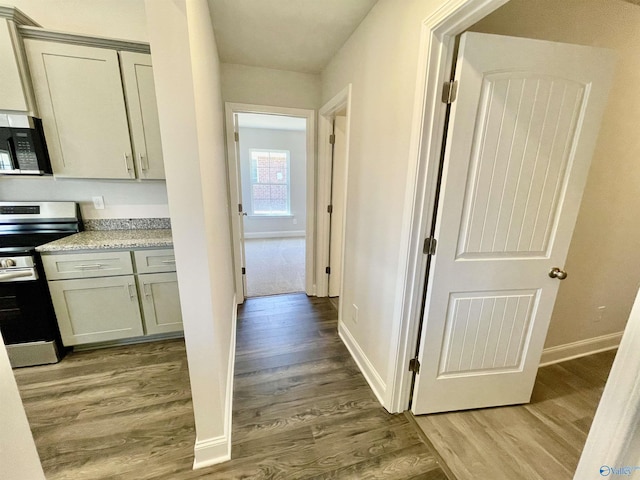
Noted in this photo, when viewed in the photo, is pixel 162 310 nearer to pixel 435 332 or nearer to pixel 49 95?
pixel 49 95

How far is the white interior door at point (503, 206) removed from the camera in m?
1.16

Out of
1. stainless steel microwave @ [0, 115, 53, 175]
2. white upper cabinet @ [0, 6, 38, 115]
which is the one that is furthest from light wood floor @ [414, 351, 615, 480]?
white upper cabinet @ [0, 6, 38, 115]

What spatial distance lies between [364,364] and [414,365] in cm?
49

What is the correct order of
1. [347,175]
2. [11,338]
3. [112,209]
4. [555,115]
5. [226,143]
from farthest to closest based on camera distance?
1. [226,143]
2. [112,209]
3. [347,175]
4. [11,338]
5. [555,115]

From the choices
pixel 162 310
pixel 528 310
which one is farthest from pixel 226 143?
pixel 528 310

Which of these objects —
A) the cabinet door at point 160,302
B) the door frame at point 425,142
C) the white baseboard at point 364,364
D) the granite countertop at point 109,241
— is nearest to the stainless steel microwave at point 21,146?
the granite countertop at point 109,241

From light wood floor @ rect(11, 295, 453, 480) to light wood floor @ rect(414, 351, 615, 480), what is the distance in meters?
0.17

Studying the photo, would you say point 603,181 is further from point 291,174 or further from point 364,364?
point 291,174

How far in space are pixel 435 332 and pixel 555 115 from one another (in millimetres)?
1233

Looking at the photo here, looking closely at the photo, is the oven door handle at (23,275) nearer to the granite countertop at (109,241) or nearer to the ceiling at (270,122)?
the granite countertop at (109,241)

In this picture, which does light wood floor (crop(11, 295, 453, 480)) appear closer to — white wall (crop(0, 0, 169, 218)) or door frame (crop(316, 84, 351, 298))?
door frame (crop(316, 84, 351, 298))

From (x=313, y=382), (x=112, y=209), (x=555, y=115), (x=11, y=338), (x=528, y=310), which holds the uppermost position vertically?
(x=555, y=115)

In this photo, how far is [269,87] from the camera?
252cm

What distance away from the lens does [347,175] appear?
6.90ft
